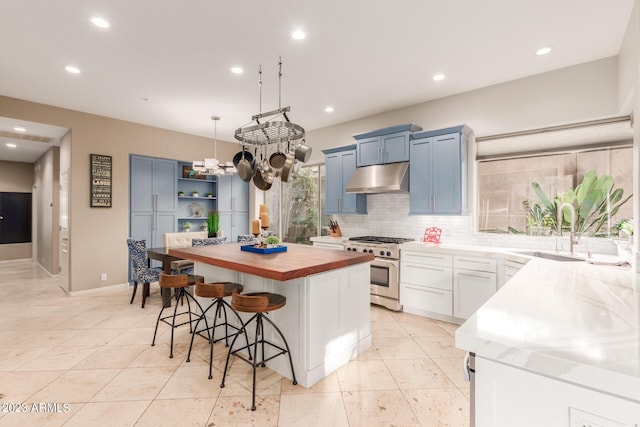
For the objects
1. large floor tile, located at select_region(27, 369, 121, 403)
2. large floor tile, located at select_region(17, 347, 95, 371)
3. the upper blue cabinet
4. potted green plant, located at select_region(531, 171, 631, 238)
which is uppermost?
the upper blue cabinet

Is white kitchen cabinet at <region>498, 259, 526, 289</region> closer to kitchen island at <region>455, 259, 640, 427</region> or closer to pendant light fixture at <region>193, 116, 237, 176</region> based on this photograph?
kitchen island at <region>455, 259, 640, 427</region>

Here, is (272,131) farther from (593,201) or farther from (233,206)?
(233,206)

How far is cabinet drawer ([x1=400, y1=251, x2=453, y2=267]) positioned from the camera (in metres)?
3.84

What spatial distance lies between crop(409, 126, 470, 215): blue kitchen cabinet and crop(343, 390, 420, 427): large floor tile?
2.55 m

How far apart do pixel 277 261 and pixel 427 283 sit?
2.29 meters

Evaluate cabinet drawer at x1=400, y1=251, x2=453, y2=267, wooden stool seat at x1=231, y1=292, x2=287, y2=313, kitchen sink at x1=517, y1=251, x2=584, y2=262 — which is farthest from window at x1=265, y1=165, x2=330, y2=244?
wooden stool seat at x1=231, y1=292, x2=287, y2=313

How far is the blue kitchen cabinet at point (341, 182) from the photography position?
17.0ft

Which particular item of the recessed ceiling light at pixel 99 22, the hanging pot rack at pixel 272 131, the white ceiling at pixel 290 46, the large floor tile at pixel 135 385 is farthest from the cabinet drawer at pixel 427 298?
the recessed ceiling light at pixel 99 22

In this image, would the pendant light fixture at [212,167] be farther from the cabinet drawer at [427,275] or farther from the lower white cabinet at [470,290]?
the lower white cabinet at [470,290]

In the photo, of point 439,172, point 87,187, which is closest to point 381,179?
Result: point 439,172

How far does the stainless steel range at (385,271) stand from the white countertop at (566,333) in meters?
2.57

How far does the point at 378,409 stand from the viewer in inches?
85.7

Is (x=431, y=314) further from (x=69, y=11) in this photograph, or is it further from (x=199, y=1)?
(x=69, y=11)

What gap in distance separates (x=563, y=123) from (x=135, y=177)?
6.60m
